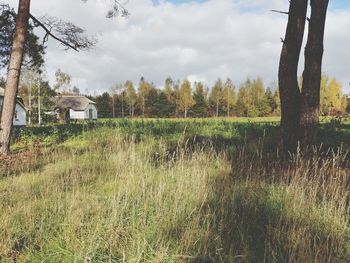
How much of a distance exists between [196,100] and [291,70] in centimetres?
6953

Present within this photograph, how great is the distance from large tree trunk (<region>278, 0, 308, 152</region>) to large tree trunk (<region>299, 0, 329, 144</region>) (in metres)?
0.28

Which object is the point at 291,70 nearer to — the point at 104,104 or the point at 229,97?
the point at 229,97

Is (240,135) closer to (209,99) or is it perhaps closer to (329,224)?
(329,224)

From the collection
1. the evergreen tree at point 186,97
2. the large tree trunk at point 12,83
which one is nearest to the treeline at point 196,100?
the evergreen tree at point 186,97

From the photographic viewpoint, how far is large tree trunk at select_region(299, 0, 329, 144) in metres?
7.55

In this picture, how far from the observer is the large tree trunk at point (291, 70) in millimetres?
7883

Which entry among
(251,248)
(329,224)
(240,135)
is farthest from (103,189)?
(240,135)

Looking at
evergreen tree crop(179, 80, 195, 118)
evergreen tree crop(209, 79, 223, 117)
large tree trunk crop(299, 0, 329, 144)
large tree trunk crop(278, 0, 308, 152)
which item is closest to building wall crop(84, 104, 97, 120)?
evergreen tree crop(179, 80, 195, 118)

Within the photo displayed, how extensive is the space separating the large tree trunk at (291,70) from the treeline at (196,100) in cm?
6467

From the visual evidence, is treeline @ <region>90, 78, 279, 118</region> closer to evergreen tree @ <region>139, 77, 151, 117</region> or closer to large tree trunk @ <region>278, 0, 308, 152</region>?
evergreen tree @ <region>139, 77, 151, 117</region>

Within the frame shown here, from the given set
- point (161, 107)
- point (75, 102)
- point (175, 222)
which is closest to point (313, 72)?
point (175, 222)

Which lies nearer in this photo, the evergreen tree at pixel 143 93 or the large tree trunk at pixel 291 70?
the large tree trunk at pixel 291 70

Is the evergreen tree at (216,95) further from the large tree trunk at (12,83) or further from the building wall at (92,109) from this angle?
the large tree trunk at (12,83)

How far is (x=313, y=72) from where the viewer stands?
7.66 metres
